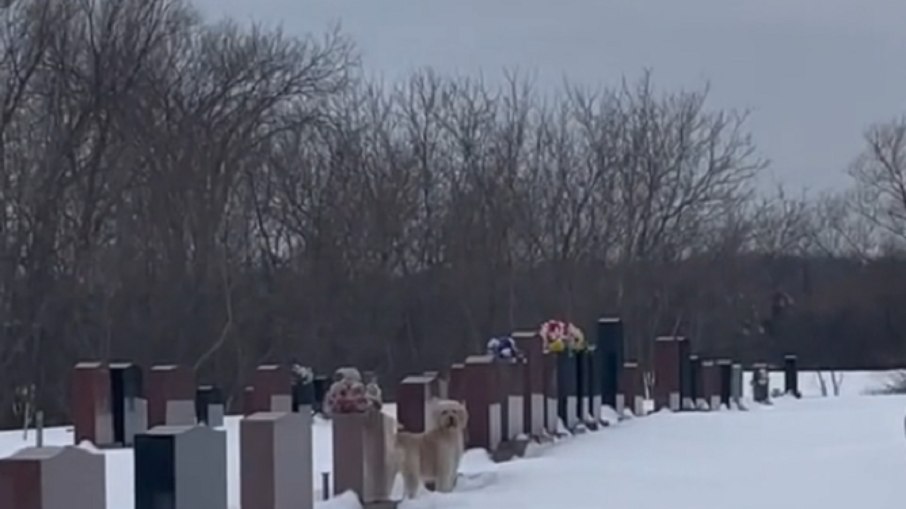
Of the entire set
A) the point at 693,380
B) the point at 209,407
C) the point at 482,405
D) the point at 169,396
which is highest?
the point at 482,405

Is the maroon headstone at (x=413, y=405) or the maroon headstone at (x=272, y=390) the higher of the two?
the maroon headstone at (x=413, y=405)

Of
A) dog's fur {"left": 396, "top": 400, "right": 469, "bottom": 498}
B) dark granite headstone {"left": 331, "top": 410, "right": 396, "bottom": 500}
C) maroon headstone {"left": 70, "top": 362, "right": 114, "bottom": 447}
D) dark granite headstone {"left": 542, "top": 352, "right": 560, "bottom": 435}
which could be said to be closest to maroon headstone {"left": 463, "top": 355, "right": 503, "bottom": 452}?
dark granite headstone {"left": 542, "top": 352, "right": 560, "bottom": 435}

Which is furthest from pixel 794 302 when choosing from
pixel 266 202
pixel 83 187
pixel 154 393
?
pixel 154 393

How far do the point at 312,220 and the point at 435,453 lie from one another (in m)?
27.0

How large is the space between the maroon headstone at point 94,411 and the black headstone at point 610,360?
18.8ft

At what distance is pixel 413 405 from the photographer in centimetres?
1334

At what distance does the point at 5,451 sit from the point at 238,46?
70.6 feet

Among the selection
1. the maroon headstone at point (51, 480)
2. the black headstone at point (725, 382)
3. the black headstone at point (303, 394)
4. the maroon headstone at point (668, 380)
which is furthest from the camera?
the black headstone at point (725, 382)

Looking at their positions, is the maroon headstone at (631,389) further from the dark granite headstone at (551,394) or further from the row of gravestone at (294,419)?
the dark granite headstone at (551,394)

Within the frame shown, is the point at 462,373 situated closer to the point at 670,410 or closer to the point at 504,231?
the point at 670,410

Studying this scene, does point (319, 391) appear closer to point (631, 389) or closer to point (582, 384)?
point (582, 384)

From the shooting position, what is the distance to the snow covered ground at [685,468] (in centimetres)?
1174

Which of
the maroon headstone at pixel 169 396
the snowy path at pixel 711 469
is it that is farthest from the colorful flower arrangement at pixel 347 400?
the maroon headstone at pixel 169 396

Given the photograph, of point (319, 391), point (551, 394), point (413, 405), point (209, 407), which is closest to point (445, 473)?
point (413, 405)
